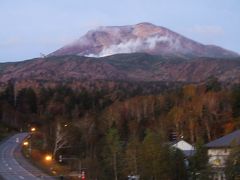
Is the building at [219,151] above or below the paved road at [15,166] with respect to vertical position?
above

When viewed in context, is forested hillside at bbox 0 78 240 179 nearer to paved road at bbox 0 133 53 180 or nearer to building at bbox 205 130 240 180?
building at bbox 205 130 240 180

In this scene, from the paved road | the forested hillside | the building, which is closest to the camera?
the paved road

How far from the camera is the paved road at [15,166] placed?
48150 mm

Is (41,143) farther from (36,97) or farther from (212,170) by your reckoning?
(36,97)

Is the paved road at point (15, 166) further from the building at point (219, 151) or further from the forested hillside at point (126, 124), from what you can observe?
the building at point (219, 151)

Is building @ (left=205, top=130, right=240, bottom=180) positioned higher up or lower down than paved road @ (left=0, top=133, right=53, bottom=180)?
higher up

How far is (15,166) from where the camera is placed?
184 ft

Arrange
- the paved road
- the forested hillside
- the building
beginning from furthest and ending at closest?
the forested hillside → the building → the paved road

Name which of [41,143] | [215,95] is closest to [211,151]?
[41,143]

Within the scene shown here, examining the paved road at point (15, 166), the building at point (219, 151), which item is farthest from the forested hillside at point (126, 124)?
the paved road at point (15, 166)

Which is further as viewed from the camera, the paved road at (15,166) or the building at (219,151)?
the building at (219,151)

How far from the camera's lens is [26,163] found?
196 ft

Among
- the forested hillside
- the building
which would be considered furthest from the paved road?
the building

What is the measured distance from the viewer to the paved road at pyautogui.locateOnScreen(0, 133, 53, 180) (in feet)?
158
